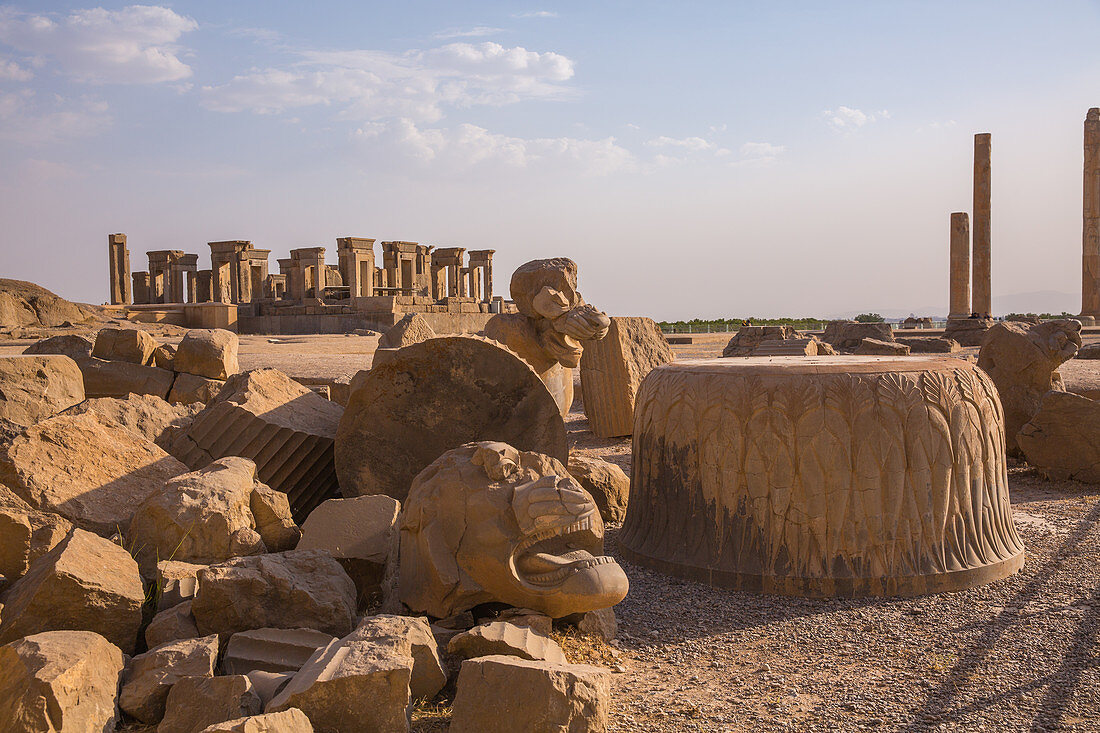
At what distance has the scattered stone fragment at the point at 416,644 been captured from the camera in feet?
8.38

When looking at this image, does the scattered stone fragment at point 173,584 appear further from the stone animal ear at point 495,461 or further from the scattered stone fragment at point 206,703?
the stone animal ear at point 495,461

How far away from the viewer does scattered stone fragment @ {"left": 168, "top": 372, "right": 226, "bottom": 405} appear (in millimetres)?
6191

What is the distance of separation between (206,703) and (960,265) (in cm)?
3155

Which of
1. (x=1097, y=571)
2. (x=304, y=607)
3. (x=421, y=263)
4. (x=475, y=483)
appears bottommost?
(x=1097, y=571)

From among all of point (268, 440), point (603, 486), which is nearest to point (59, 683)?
point (268, 440)

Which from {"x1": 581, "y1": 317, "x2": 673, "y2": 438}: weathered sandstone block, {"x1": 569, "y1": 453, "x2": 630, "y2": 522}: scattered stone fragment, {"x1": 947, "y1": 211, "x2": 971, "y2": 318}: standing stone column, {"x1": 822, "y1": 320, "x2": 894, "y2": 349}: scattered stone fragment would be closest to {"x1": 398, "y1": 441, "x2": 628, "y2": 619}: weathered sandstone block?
{"x1": 569, "y1": 453, "x2": 630, "y2": 522}: scattered stone fragment

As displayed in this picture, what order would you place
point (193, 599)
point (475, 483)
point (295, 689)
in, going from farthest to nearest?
point (475, 483)
point (193, 599)
point (295, 689)

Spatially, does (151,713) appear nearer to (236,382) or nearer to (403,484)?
(403,484)

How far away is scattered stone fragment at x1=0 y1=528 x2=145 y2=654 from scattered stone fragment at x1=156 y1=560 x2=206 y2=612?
71 mm

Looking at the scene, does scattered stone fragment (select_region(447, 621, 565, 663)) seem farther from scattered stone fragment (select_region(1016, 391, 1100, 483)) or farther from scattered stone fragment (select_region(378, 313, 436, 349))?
scattered stone fragment (select_region(1016, 391, 1100, 483))

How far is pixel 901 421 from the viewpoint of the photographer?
3.81 m

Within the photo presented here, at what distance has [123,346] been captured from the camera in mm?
6527

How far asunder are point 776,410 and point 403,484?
6.68 ft

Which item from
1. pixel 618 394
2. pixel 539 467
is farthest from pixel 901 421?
pixel 618 394
